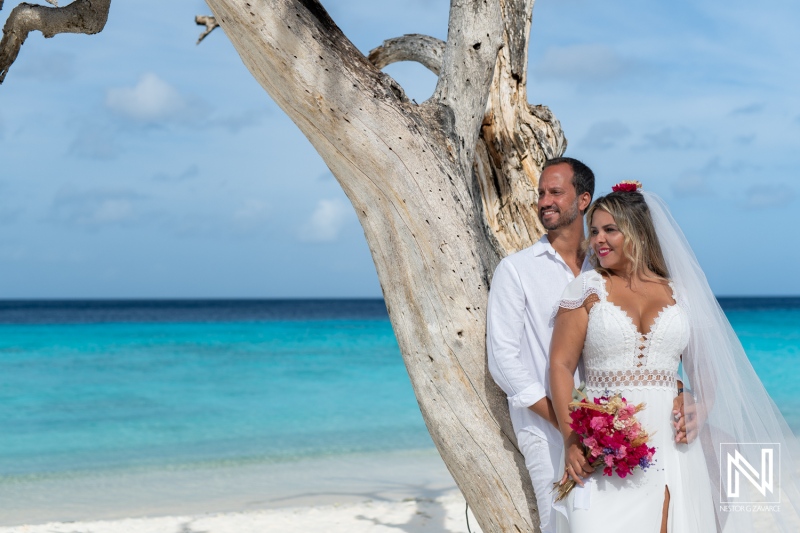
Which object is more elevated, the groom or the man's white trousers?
the groom

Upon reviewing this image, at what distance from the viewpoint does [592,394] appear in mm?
2740

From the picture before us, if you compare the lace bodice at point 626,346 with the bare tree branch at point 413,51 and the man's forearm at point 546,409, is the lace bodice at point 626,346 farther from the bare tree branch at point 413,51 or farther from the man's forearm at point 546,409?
the bare tree branch at point 413,51

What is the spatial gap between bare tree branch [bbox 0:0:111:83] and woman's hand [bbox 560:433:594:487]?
3.11 metres

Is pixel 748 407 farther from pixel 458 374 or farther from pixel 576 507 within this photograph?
pixel 458 374

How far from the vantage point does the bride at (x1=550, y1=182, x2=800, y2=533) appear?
267 cm

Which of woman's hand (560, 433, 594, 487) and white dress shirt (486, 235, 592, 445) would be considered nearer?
woman's hand (560, 433, 594, 487)

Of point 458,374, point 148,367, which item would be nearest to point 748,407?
point 458,374

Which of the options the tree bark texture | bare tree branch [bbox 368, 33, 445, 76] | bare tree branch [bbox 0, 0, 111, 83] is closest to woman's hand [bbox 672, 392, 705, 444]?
the tree bark texture

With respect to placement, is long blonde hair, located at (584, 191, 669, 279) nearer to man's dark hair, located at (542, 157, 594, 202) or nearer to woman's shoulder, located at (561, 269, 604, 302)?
woman's shoulder, located at (561, 269, 604, 302)

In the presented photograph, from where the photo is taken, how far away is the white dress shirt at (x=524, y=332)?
2.85 m

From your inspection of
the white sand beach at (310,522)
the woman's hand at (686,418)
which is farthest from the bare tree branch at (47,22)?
the white sand beach at (310,522)

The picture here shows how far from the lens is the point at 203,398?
51.8ft

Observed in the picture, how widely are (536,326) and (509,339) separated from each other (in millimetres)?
123

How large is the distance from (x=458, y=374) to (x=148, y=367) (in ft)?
61.7
